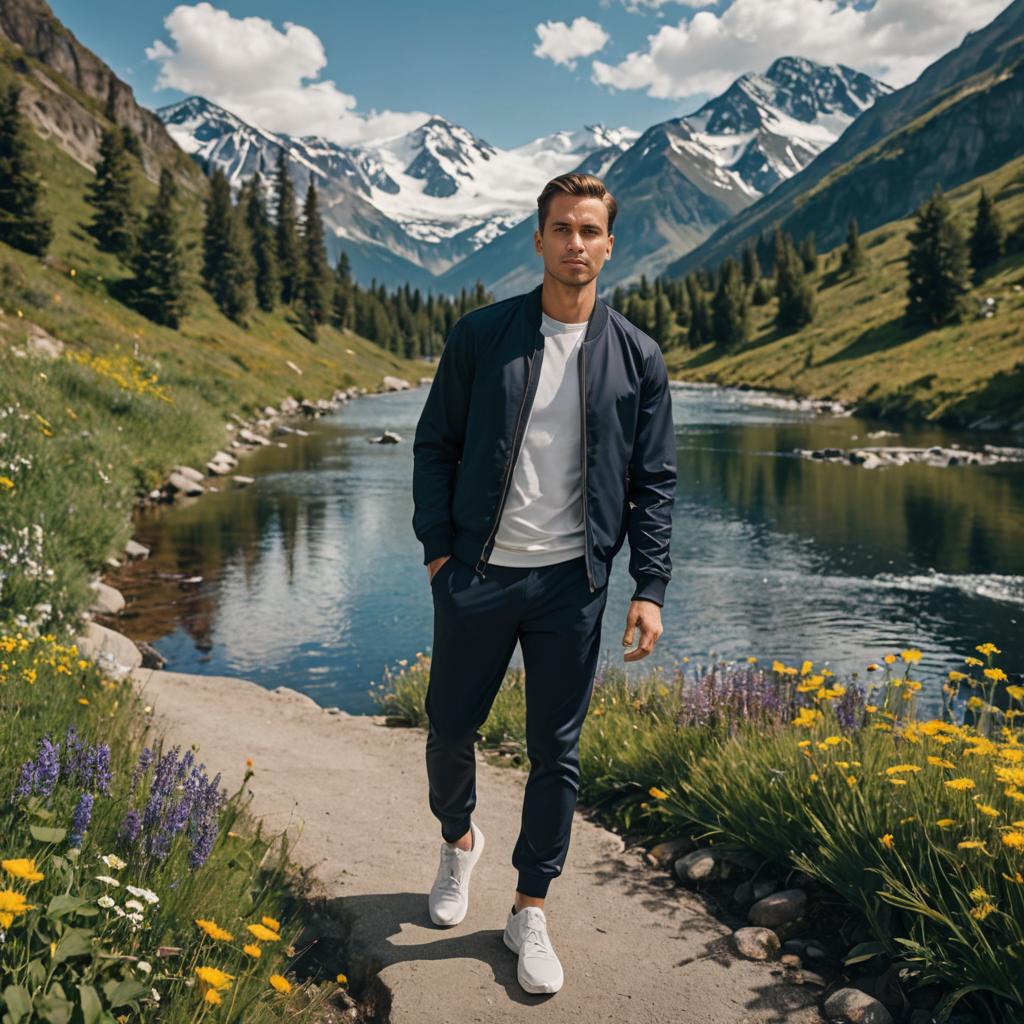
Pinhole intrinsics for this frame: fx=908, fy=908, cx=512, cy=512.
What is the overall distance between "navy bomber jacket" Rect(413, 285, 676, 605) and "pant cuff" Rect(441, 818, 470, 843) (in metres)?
1.46

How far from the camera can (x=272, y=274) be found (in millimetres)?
90500

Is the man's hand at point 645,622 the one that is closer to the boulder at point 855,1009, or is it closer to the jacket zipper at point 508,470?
the jacket zipper at point 508,470

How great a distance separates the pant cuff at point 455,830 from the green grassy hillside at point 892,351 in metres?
43.4

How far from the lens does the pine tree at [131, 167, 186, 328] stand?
54.6 meters

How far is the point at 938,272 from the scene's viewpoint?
6744cm

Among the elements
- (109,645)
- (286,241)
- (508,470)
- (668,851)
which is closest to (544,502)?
(508,470)

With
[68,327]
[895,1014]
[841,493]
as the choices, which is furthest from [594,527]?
[68,327]

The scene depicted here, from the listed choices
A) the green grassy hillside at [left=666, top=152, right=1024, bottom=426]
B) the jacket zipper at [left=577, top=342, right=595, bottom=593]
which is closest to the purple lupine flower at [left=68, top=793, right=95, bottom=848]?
the jacket zipper at [left=577, top=342, right=595, bottom=593]

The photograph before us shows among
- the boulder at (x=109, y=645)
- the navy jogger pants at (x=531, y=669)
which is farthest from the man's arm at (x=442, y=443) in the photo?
the boulder at (x=109, y=645)

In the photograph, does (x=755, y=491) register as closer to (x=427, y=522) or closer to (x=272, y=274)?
(x=427, y=522)

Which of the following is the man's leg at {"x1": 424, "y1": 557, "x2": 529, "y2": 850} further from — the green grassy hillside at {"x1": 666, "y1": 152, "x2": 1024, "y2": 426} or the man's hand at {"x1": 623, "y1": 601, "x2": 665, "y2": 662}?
the green grassy hillside at {"x1": 666, "y1": 152, "x2": 1024, "y2": 426}

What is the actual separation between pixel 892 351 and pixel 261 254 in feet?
197

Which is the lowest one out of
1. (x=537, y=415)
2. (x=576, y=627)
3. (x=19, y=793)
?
(x=19, y=793)

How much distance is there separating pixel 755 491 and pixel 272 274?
2888 inches
